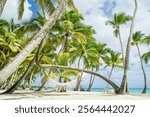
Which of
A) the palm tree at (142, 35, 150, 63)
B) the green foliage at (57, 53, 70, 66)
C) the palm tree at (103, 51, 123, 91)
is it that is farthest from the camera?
the palm tree at (103, 51, 123, 91)

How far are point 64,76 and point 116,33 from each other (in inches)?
413

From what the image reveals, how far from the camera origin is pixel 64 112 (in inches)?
249

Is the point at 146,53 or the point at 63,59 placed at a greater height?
the point at 146,53

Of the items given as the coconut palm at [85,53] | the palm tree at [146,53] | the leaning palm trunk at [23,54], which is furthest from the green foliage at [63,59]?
the leaning palm trunk at [23,54]

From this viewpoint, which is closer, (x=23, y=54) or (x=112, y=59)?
(x=23, y=54)

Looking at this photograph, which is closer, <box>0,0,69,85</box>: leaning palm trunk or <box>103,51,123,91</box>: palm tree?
<box>0,0,69,85</box>: leaning palm trunk

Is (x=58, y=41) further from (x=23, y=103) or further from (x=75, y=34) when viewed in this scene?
(x=23, y=103)

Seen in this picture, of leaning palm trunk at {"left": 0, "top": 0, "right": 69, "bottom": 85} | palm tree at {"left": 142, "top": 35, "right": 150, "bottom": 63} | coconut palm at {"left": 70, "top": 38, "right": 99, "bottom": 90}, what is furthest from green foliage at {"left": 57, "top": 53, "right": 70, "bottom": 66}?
leaning palm trunk at {"left": 0, "top": 0, "right": 69, "bottom": 85}

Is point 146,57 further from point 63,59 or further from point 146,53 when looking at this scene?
point 63,59

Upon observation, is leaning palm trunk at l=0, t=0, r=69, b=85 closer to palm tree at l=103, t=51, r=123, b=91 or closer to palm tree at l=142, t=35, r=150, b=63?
palm tree at l=142, t=35, r=150, b=63

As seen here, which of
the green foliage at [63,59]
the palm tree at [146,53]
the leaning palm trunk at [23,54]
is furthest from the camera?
the palm tree at [146,53]

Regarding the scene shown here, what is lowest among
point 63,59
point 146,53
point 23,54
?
point 23,54

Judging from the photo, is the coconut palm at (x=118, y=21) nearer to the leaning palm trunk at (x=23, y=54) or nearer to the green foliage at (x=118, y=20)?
the green foliage at (x=118, y=20)

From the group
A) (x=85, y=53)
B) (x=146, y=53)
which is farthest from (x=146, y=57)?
(x=85, y=53)
